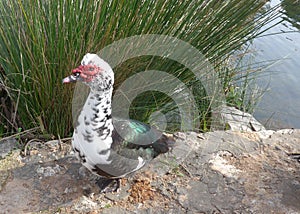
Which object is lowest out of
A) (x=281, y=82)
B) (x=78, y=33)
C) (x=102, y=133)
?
(x=281, y=82)

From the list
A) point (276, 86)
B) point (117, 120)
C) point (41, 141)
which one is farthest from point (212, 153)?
point (276, 86)

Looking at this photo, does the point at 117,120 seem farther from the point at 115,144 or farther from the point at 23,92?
the point at 23,92

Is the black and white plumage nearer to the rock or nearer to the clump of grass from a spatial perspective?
the clump of grass

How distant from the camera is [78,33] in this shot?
1.65 metres

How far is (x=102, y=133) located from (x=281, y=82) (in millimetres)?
2717

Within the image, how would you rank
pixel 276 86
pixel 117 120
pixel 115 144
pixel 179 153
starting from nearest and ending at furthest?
pixel 115 144 < pixel 117 120 < pixel 179 153 < pixel 276 86

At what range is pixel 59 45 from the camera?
1673mm

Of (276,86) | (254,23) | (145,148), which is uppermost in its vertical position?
(254,23)

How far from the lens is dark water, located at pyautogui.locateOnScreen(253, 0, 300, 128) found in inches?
128

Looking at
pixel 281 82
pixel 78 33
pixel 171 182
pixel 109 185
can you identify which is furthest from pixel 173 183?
pixel 281 82

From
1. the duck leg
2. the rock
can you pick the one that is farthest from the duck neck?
the rock

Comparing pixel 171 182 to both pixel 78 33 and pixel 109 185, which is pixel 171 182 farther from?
pixel 78 33

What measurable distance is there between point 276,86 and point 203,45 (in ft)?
6.74

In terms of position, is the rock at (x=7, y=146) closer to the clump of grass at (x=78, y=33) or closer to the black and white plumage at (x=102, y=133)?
the clump of grass at (x=78, y=33)
